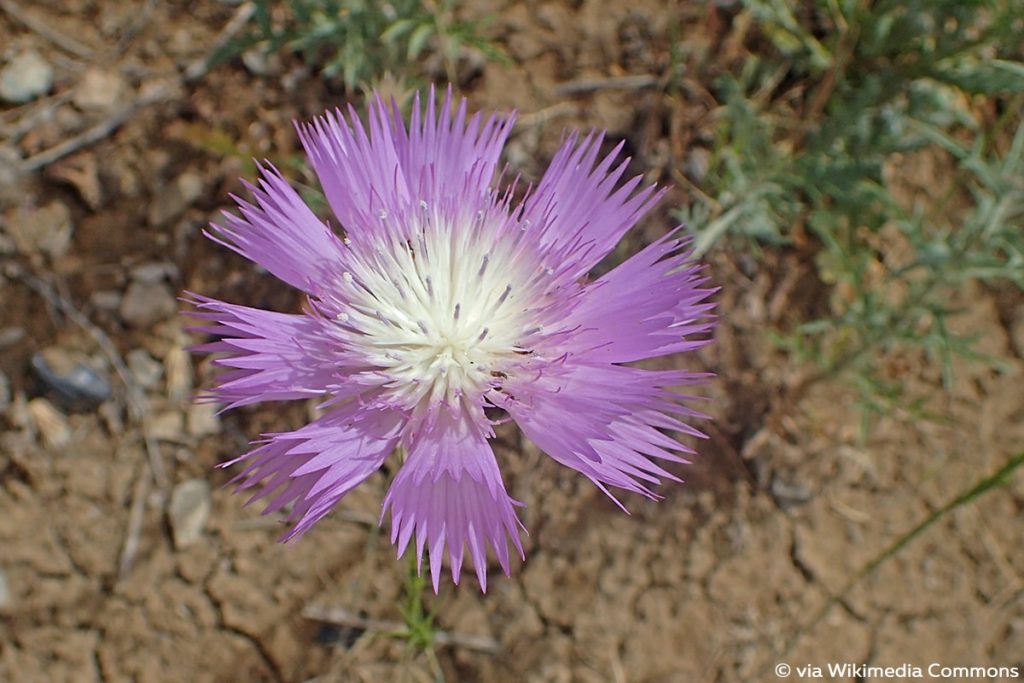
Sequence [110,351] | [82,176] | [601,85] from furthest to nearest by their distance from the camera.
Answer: [601,85] → [82,176] → [110,351]

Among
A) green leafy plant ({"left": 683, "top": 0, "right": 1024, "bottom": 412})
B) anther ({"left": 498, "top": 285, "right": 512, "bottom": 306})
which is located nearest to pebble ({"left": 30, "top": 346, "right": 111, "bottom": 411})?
anther ({"left": 498, "top": 285, "right": 512, "bottom": 306})

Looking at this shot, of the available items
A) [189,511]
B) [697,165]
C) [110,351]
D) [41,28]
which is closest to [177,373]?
[110,351]

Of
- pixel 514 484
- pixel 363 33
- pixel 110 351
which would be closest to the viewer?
pixel 363 33

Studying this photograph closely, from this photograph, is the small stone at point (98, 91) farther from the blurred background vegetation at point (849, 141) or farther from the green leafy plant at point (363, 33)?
the green leafy plant at point (363, 33)

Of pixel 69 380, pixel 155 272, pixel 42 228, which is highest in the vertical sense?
pixel 42 228

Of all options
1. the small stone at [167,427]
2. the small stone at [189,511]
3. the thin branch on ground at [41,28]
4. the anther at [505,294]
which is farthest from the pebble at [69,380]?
the anther at [505,294]

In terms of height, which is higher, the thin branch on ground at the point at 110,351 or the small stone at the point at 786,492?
the thin branch on ground at the point at 110,351

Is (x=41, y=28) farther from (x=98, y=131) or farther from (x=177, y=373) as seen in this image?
(x=177, y=373)
